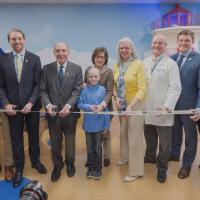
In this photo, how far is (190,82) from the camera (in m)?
2.61

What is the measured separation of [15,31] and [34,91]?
0.59 metres

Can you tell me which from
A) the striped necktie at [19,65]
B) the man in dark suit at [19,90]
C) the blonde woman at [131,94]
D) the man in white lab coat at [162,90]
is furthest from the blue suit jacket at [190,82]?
the striped necktie at [19,65]

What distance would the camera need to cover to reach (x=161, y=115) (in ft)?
8.56

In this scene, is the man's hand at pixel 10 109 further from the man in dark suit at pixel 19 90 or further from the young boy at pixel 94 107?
the young boy at pixel 94 107

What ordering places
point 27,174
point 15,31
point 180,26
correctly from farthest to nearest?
point 180,26 < point 27,174 < point 15,31

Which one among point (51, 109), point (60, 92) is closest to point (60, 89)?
point (60, 92)

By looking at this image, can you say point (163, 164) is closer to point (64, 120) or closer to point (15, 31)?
point (64, 120)

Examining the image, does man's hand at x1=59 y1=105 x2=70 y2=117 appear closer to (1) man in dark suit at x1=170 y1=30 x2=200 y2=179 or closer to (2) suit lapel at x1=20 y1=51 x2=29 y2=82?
(2) suit lapel at x1=20 y1=51 x2=29 y2=82

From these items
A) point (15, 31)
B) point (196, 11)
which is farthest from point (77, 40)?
point (15, 31)

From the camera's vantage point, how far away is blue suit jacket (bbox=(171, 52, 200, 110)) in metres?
2.57

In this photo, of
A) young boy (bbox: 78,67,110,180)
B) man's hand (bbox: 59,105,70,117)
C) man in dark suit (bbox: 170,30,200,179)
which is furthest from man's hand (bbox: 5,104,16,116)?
man in dark suit (bbox: 170,30,200,179)

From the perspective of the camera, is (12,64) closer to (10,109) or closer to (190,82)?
(10,109)

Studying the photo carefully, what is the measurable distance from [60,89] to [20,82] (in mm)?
388

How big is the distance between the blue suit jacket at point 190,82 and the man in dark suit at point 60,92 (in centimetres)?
101
